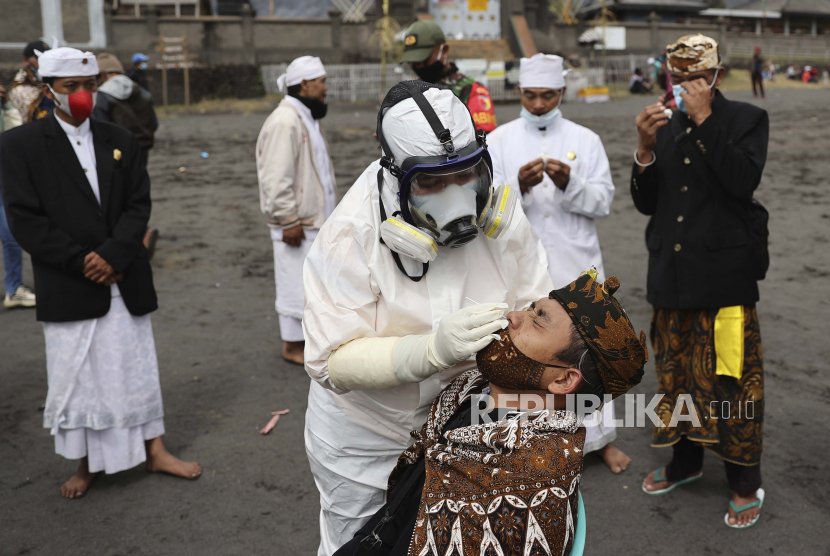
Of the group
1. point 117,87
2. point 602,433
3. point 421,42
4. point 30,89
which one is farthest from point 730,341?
point 30,89

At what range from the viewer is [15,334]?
6406mm

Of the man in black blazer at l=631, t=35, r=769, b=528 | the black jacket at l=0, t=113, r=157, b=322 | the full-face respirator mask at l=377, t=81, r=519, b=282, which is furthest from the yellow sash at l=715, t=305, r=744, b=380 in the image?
the black jacket at l=0, t=113, r=157, b=322

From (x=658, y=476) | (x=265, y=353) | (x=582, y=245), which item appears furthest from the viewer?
(x=265, y=353)

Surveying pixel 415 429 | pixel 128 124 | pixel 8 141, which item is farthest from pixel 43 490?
pixel 128 124

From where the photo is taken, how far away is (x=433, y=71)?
5336 mm

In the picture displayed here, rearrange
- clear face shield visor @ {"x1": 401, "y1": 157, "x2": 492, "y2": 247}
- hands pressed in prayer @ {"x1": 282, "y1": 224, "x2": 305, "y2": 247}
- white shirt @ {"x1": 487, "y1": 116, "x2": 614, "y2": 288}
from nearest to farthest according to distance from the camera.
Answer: clear face shield visor @ {"x1": 401, "y1": 157, "x2": 492, "y2": 247} < white shirt @ {"x1": 487, "y1": 116, "x2": 614, "y2": 288} < hands pressed in prayer @ {"x1": 282, "y1": 224, "x2": 305, "y2": 247}

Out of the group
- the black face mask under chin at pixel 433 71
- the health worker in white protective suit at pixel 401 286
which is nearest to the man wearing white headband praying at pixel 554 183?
the black face mask under chin at pixel 433 71

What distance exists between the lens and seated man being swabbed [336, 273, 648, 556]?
1.90 m

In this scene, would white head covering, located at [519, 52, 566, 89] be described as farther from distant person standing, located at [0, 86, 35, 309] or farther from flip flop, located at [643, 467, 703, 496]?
distant person standing, located at [0, 86, 35, 309]

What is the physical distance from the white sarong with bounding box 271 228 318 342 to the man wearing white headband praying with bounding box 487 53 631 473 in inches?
79.9

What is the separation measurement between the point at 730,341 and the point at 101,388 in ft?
10.6

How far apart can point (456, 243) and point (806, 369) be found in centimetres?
421

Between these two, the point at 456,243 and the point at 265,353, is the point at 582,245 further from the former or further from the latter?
the point at 265,353

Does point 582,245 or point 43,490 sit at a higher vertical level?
point 582,245
